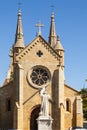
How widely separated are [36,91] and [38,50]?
521 centimetres

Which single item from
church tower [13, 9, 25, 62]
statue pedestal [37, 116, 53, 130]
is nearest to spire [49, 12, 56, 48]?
church tower [13, 9, 25, 62]

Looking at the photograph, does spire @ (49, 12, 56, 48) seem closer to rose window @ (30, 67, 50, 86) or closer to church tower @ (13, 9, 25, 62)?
church tower @ (13, 9, 25, 62)

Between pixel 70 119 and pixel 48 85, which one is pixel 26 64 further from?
pixel 70 119

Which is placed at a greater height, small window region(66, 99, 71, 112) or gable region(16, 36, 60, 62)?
gable region(16, 36, 60, 62)

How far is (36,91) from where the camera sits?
57.9 meters

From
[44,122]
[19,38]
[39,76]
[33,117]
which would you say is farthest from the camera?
[19,38]

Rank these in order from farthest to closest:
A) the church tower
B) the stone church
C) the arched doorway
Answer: the church tower < the arched doorway < the stone church

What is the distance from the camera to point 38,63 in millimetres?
58969

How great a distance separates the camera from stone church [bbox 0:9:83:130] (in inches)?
2256

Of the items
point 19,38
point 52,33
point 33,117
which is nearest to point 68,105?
point 33,117

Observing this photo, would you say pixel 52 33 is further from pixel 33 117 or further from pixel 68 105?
pixel 33 117

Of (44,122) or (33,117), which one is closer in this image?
(44,122)

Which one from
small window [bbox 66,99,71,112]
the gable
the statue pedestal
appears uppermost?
the gable

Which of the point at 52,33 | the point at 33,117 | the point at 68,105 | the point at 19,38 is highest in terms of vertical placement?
the point at 52,33
